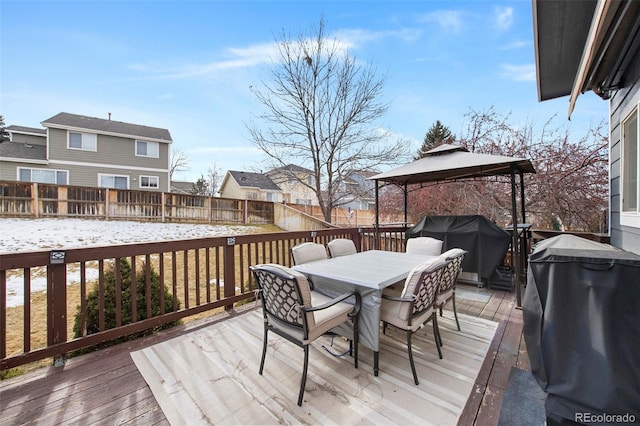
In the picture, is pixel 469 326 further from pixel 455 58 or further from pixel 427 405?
pixel 455 58

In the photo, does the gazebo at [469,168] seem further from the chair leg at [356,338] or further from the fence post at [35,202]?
the fence post at [35,202]

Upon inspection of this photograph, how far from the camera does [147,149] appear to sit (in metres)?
14.9

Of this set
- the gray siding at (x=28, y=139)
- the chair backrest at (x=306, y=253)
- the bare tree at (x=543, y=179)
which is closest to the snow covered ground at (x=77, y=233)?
the chair backrest at (x=306, y=253)

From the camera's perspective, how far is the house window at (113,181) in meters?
13.7

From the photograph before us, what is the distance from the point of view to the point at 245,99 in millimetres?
9000

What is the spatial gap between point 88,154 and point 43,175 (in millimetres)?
2081

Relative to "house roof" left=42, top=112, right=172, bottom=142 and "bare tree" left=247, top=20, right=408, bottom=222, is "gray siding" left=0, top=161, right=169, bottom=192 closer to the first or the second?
"house roof" left=42, top=112, right=172, bottom=142

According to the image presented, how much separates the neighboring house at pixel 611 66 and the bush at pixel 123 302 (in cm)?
444

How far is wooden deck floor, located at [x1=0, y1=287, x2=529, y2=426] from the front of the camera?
68.9 inches

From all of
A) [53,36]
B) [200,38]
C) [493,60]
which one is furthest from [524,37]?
[53,36]

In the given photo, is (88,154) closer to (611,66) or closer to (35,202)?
(35,202)

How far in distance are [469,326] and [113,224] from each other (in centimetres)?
1174

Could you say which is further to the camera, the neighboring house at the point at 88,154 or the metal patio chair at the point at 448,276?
the neighboring house at the point at 88,154

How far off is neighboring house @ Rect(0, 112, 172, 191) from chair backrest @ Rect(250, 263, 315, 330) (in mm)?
15774
